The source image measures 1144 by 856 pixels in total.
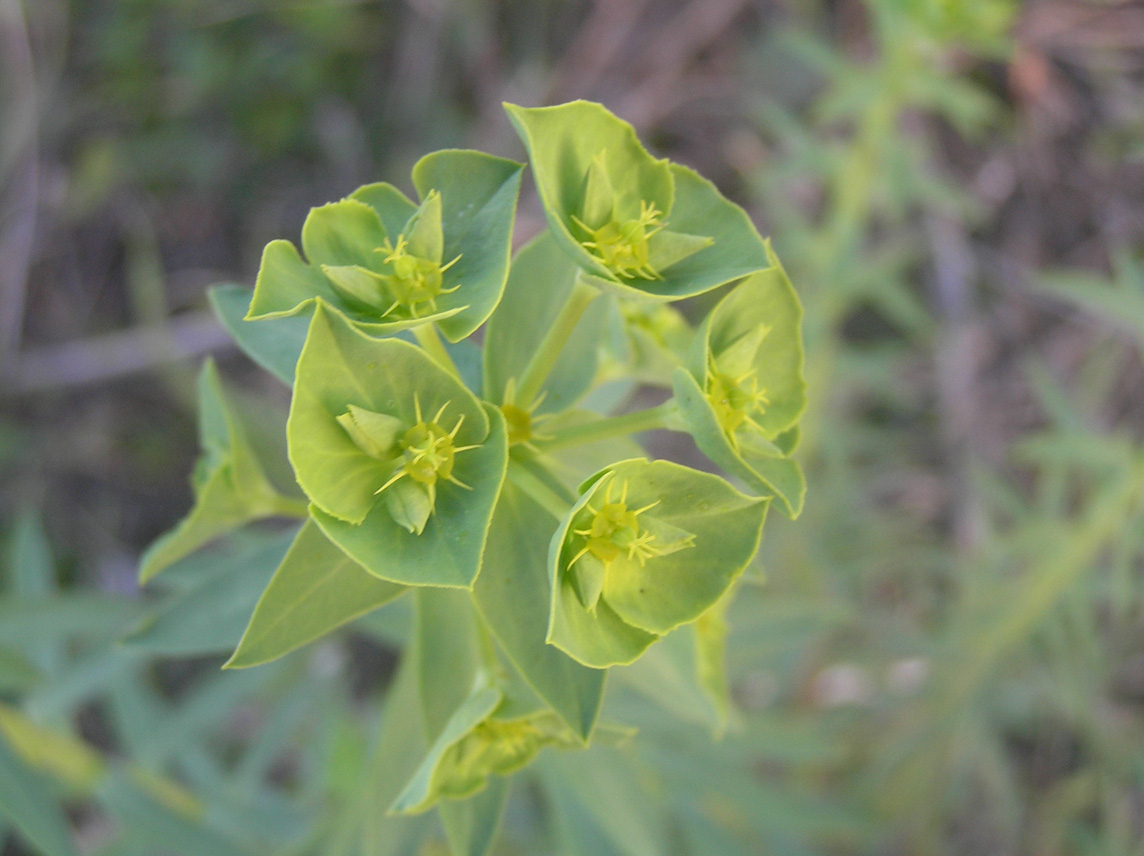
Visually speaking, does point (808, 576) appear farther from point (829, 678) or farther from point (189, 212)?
point (189, 212)

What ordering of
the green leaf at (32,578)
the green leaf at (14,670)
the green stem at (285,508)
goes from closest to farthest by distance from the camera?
1. the green stem at (285,508)
2. the green leaf at (14,670)
3. the green leaf at (32,578)

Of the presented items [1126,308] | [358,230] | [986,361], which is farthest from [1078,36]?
[358,230]

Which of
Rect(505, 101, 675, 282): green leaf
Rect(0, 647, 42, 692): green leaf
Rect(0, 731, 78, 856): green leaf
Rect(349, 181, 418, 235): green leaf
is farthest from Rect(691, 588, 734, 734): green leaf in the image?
Rect(0, 647, 42, 692): green leaf

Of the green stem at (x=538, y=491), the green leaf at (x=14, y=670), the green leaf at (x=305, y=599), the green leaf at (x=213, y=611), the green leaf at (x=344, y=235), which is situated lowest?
the green leaf at (x=14, y=670)

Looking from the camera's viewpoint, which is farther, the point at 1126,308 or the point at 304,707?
Answer: the point at 304,707

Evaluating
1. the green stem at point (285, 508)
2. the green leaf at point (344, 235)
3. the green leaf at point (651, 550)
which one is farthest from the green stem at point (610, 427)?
the green stem at point (285, 508)

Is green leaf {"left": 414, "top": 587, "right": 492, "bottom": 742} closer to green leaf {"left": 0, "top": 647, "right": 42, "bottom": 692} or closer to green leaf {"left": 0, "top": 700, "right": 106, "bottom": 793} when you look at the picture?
green leaf {"left": 0, "top": 647, "right": 42, "bottom": 692}

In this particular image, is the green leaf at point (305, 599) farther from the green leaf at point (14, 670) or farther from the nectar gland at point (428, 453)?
the green leaf at point (14, 670)

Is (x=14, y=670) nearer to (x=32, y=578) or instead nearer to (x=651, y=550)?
(x=32, y=578)
